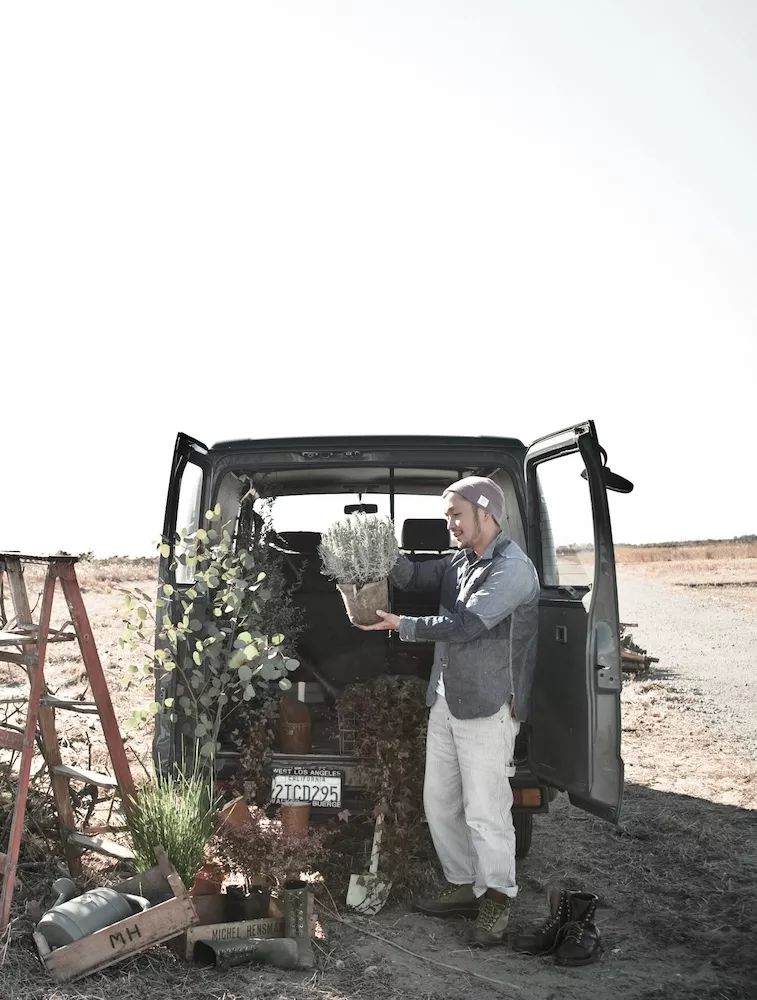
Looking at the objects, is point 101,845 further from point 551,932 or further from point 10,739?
point 551,932

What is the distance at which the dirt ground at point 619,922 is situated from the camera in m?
Result: 3.76

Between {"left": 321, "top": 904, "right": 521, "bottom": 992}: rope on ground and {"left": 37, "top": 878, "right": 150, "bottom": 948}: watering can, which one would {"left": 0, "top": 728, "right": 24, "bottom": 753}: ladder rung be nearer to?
{"left": 37, "top": 878, "right": 150, "bottom": 948}: watering can

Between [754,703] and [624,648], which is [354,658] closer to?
[754,703]

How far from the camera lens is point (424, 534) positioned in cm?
579

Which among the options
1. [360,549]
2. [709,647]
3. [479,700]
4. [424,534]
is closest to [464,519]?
[360,549]

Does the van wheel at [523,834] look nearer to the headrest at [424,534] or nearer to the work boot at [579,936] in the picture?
the work boot at [579,936]

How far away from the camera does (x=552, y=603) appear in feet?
15.6

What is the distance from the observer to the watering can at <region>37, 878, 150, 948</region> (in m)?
3.79

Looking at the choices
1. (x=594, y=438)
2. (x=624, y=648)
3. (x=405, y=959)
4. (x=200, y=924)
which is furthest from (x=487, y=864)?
(x=624, y=648)

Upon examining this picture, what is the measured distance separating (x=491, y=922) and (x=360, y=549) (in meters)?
1.70

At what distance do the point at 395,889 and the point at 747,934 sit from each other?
1.58m

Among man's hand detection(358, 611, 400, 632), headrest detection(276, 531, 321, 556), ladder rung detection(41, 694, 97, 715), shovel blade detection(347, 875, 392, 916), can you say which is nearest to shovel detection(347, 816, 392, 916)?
shovel blade detection(347, 875, 392, 916)

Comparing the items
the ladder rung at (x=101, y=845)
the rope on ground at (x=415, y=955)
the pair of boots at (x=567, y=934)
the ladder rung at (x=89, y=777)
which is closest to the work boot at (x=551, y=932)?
the pair of boots at (x=567, y=934)

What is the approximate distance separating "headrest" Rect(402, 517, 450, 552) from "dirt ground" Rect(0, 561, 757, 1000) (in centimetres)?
168
